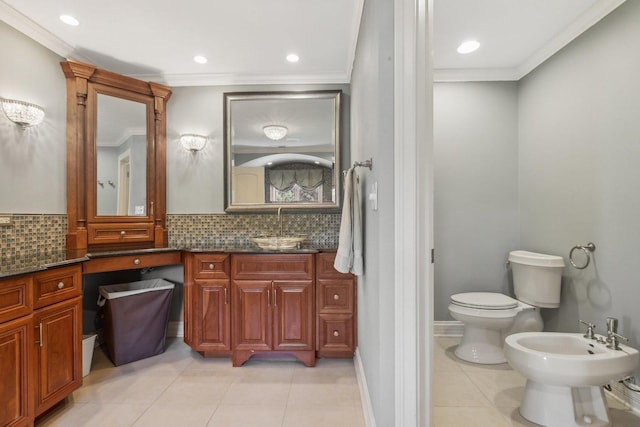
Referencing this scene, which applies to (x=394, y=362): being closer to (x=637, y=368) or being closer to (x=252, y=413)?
(x=252, y=413)

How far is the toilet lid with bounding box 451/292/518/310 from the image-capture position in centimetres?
229

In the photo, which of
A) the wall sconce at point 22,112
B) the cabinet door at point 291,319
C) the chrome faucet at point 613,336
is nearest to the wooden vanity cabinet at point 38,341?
the wall sconce at point 22,112

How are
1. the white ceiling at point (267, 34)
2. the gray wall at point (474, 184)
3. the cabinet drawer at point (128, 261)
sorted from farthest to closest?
the gray wall at point (474, 184) → the cabinet drawer at point (128, 261) → the white ceiling at point (267, 34)

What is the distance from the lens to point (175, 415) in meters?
1.78

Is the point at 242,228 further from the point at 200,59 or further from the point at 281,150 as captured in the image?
the point at 200,59

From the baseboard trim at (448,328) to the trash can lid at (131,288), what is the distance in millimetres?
2339

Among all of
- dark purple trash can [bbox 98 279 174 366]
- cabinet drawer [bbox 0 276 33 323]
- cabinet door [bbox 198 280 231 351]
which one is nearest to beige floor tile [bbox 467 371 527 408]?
cabinet door [bbox 198 280 231 351]

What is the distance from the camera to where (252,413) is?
1.80 meters

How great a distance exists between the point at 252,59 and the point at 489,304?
8.81 feet

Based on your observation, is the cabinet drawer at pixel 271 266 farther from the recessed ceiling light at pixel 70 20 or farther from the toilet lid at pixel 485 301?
the recessed ceiling light at pixel 70 20

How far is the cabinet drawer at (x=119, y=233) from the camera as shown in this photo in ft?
8.11

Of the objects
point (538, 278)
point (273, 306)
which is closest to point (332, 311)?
point (273, 306)

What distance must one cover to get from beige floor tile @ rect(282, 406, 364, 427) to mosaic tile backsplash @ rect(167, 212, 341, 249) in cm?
137

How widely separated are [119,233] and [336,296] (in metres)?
1.86
